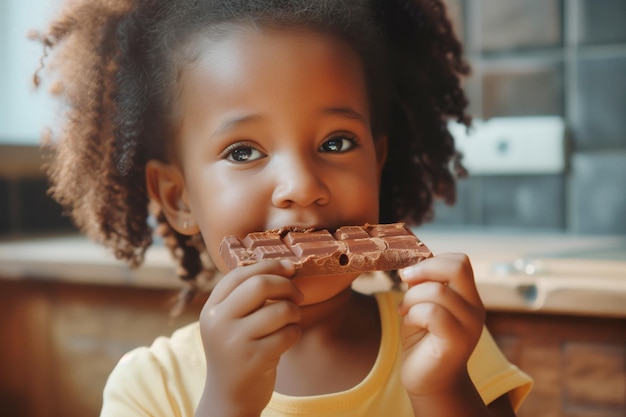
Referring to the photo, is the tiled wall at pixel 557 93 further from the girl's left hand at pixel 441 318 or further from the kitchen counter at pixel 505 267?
the girl's left hand at pixel 441 318

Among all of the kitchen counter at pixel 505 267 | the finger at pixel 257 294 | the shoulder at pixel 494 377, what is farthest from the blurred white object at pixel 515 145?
the finger at pixel 257 294

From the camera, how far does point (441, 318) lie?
25.5 inches

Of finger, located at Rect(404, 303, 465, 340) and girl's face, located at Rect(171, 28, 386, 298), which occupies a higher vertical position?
girl's face, located at Rect(171, 28, 386, 298)

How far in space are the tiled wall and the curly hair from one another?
489 millimetres

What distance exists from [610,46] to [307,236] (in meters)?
1.05

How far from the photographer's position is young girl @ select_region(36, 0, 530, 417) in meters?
0.66

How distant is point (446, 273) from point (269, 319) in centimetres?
16

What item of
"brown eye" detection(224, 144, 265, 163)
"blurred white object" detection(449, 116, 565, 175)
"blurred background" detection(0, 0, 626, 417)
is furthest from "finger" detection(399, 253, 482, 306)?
"blurred white object" detection(449, 116, 565, 175)

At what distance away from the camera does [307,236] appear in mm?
672

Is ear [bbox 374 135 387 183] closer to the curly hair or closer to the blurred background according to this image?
the curly hair

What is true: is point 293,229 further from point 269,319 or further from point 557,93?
point 557,93

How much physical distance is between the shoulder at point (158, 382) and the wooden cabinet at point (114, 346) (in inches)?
13.9

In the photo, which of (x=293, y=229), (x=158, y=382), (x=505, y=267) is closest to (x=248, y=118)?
(x=293, y=229)

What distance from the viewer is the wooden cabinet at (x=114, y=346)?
3.52ft
